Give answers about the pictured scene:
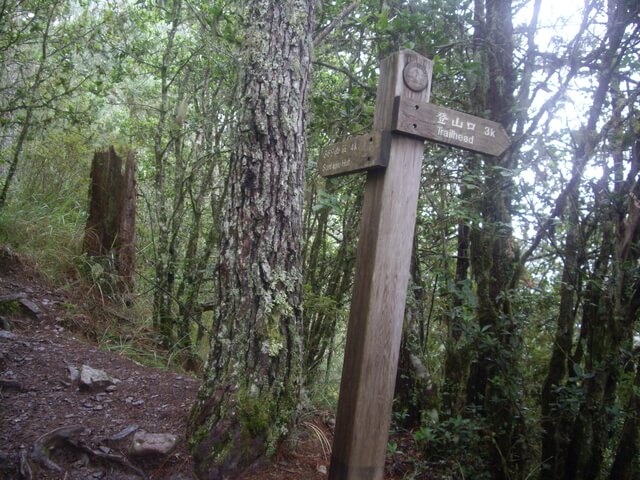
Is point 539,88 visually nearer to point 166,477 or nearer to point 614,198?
point 614,198

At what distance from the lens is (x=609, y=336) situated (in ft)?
9.78

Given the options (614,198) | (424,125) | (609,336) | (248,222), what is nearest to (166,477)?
(248,222)

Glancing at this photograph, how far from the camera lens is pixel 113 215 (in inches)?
231

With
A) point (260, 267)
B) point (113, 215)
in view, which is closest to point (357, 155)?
point (260, 267)

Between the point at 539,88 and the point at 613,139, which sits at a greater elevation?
the point at 539,88

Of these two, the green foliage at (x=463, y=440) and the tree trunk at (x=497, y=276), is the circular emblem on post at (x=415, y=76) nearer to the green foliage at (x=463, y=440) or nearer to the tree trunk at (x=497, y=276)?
the tree trunk at (x=497, y=276)

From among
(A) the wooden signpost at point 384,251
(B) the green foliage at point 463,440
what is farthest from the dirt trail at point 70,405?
(B) the green foliage at point 463,440

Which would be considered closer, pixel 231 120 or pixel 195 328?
pixel 231 120

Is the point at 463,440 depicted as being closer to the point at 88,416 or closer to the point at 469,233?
the point at 469,233

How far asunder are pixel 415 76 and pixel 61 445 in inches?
115

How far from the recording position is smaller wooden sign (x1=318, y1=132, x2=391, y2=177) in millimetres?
2488

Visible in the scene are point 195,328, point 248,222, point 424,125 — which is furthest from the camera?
point 195,328

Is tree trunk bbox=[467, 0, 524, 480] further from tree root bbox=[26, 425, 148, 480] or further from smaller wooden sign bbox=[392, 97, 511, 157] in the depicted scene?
tree root bbox=[26, 425, 148, 480]

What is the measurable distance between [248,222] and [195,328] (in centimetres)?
343
